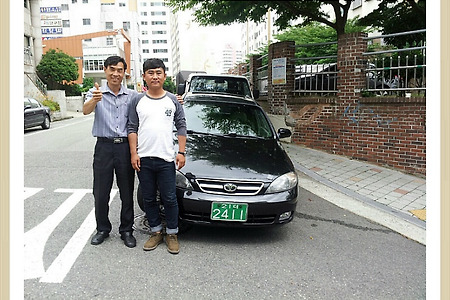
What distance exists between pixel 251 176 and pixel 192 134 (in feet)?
3.99

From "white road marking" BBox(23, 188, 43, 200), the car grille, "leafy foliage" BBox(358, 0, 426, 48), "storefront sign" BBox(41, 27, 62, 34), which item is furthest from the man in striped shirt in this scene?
"storefront sign" BBox(41, 27, 62, 34)

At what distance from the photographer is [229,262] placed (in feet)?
9.86

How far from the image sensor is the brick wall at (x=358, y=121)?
609 cm

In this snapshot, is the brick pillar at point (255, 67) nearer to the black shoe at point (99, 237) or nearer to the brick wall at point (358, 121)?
the brick wall at point (358, 121)

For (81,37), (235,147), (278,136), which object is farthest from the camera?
(81,37)

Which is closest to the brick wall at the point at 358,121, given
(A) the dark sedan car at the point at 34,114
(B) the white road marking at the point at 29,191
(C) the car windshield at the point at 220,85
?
(C) the car windshield at the point at 220,85

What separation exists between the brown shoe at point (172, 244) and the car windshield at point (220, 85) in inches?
195

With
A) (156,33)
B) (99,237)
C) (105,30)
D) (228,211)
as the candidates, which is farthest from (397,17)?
(105,30)

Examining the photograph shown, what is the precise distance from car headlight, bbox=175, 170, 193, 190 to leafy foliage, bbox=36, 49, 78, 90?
27.5m

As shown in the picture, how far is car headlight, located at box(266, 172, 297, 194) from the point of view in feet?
10.8

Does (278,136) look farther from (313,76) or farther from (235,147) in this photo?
(313,76)

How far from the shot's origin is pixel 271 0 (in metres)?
3.10
